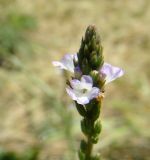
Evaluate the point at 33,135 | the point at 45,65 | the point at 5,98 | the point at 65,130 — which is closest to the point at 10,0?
the point at 45,65

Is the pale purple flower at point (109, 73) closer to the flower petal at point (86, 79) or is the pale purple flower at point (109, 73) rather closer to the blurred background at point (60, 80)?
the flower petal at point (86, 79)

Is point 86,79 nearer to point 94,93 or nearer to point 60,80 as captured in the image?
point 94,93

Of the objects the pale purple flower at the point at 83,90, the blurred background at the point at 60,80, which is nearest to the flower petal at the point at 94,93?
the pale purple flower at the point at 83,90

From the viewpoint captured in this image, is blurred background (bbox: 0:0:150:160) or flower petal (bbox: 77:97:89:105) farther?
blurred background (bbox: 0:0:150:160)

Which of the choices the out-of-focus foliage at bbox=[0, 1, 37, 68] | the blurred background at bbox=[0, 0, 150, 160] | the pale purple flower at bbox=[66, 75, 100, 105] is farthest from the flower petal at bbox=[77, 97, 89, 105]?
the out-of-focus foliage at bbox=[0, 1, 37, 68]

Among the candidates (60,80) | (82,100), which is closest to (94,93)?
(82,100)

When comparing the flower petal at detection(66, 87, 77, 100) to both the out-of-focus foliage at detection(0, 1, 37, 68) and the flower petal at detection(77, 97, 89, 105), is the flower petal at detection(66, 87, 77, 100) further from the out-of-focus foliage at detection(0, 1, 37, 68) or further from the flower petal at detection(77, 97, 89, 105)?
the out-of-focus foliage at detection(0, 1, 37, 68)

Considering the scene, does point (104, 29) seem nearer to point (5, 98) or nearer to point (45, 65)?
point (45, 65)
